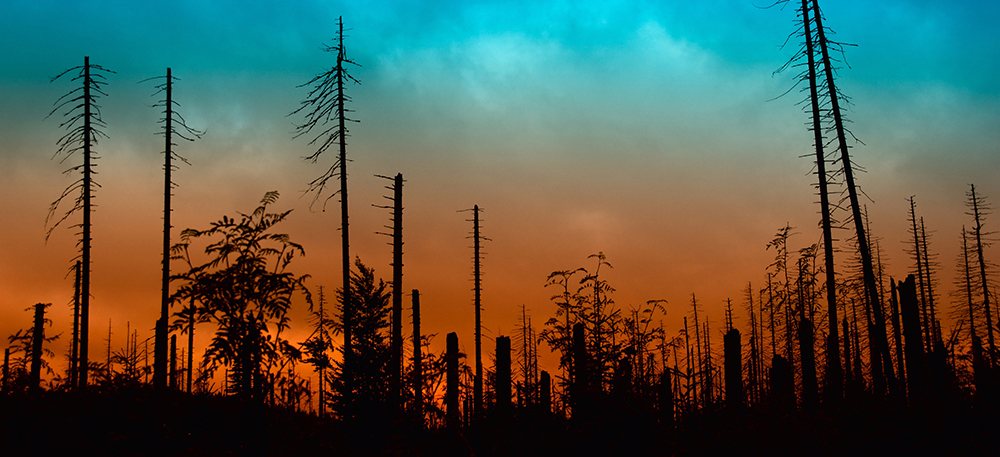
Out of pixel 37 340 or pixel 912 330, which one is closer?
pixel 912 330

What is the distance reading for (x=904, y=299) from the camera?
15.0 metres

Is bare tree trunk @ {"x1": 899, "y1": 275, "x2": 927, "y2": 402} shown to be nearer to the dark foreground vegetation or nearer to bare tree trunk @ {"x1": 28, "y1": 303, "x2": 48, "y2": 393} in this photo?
the dark foreground vegetation

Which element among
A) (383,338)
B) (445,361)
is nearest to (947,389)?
(445,361)

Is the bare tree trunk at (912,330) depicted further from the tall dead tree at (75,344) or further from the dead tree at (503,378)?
the tall dead tree at (75,344)

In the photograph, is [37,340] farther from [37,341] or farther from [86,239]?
[86,239]

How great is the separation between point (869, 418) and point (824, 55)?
41.7 ft

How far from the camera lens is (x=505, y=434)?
11000mm

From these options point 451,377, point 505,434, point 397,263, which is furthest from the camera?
point 397,263

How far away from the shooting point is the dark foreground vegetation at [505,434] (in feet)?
32.2

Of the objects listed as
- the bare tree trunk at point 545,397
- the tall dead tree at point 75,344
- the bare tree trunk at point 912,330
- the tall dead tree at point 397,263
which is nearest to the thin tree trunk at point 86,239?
the tall dead tree at point 75,344

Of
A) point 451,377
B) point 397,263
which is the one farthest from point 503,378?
point 397,263

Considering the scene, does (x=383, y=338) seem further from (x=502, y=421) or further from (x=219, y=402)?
(x=502, y=421)

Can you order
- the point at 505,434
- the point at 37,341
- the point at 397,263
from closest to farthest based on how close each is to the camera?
the point at 505,434
the point at 397,263
the point at 37,341

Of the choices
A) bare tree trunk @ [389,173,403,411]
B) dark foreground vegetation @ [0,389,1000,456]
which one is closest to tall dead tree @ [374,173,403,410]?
bare tree trunk @ [389,173,403,411]
